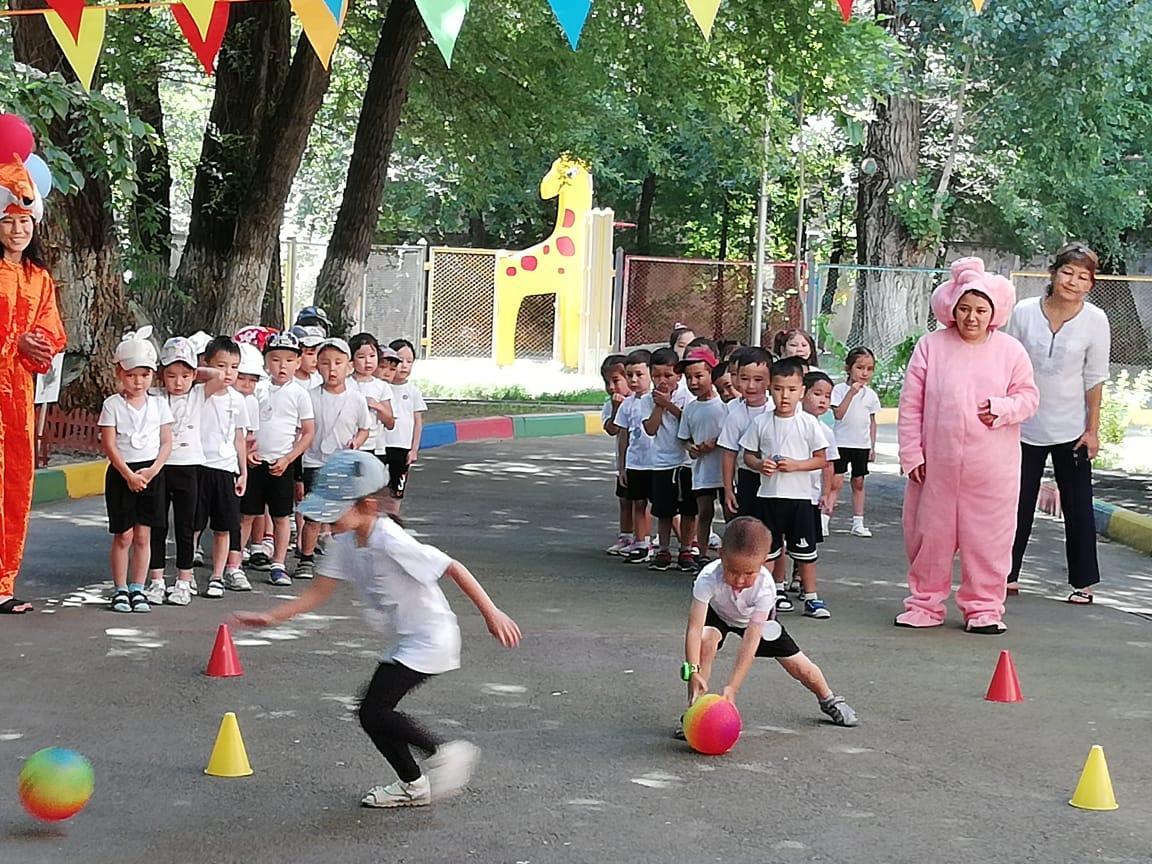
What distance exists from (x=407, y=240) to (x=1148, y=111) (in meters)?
16.8

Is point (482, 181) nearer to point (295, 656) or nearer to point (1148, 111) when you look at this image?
point (1148, 111)

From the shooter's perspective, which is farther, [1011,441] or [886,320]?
[886,320]

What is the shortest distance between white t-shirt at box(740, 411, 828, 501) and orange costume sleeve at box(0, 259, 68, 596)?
3.67 metres

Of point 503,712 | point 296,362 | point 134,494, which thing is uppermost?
point 296,362

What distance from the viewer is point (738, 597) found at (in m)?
6.34

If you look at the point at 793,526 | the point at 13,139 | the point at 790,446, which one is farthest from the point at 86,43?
the point at 793,526

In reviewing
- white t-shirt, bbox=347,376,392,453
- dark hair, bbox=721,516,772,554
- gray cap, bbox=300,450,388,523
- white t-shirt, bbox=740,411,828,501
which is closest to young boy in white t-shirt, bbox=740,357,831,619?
white t-shirt, bbox=740,411,828,501

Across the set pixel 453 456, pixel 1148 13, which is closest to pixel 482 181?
pixel 453 456

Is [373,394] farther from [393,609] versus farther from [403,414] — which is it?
[393,609]

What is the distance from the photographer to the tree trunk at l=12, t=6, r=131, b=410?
46.0 feet

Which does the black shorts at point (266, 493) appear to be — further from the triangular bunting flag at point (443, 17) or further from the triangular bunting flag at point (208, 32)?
the triangular bunting flag at point (208, 32)

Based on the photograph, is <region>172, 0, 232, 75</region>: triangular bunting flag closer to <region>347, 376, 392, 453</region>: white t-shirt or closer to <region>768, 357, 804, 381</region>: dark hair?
<region>347, 376, 392, 453</region>: white t-shirt

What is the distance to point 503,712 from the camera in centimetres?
673

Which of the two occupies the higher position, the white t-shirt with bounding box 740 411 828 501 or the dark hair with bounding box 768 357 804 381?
the dark hair with bounding box 768 357 804 381
